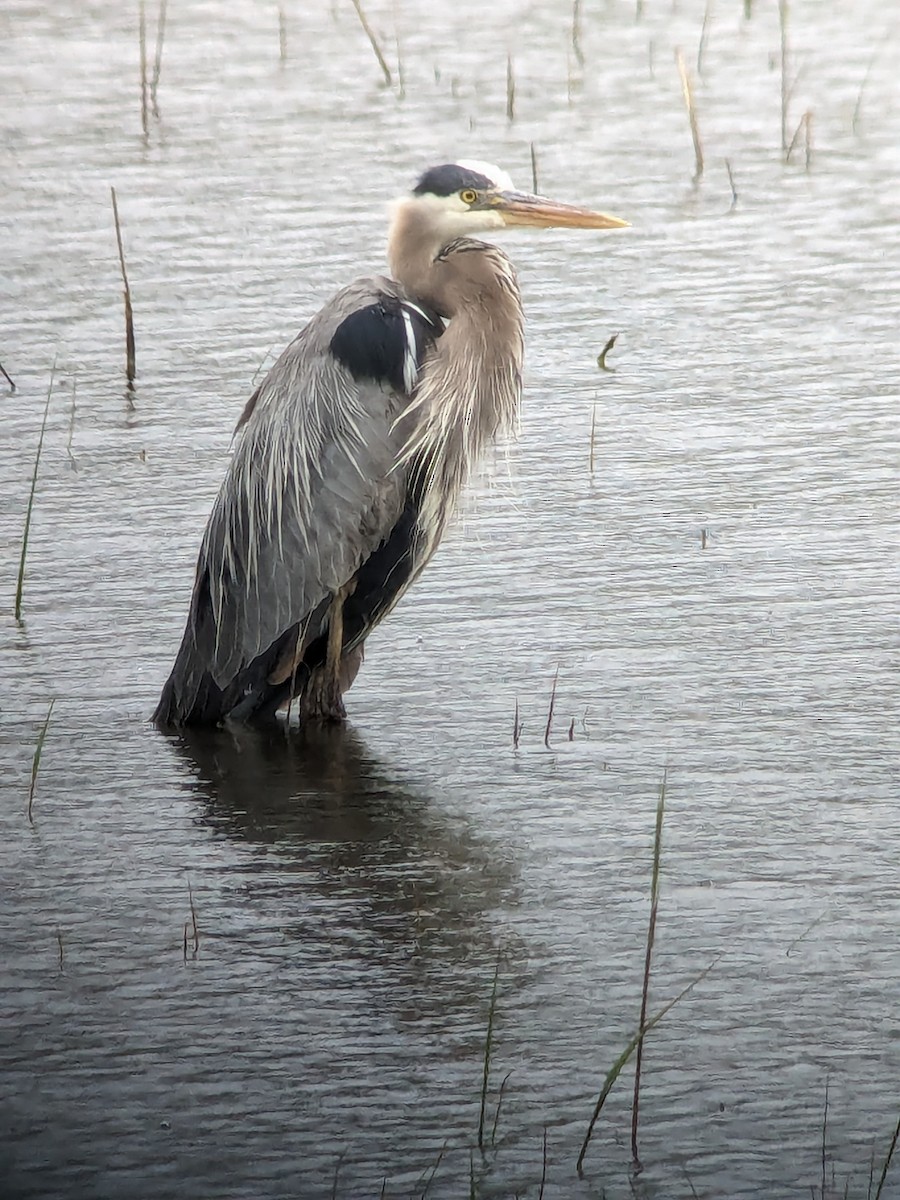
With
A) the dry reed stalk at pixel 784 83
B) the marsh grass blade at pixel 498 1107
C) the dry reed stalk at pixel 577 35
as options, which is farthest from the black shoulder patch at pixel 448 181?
the dry reed stalk at pixel 577 35

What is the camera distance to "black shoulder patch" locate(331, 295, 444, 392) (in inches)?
208

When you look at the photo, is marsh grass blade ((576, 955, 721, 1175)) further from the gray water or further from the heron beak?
the heron beak

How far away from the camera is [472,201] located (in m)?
5.62

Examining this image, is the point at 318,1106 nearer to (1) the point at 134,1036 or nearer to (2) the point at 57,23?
(1) the point at 134,1036

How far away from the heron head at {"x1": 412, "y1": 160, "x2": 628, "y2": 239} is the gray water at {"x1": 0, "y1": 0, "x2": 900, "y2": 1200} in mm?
855

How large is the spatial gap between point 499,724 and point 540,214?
154 centimetres

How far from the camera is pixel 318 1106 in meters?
3.62

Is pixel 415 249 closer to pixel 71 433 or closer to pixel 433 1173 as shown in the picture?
pixel 71 433

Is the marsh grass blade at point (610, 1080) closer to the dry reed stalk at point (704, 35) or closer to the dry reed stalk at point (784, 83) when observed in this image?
the dry reed stalk at point (784, 83)

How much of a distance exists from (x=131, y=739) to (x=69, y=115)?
6273 mm

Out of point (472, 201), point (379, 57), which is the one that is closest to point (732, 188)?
point (379, 57)

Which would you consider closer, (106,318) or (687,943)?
(687,943)

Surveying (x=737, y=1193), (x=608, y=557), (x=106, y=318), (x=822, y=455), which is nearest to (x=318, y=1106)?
(x=737, y=1193)

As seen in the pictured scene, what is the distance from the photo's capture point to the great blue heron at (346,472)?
5.34 metres
